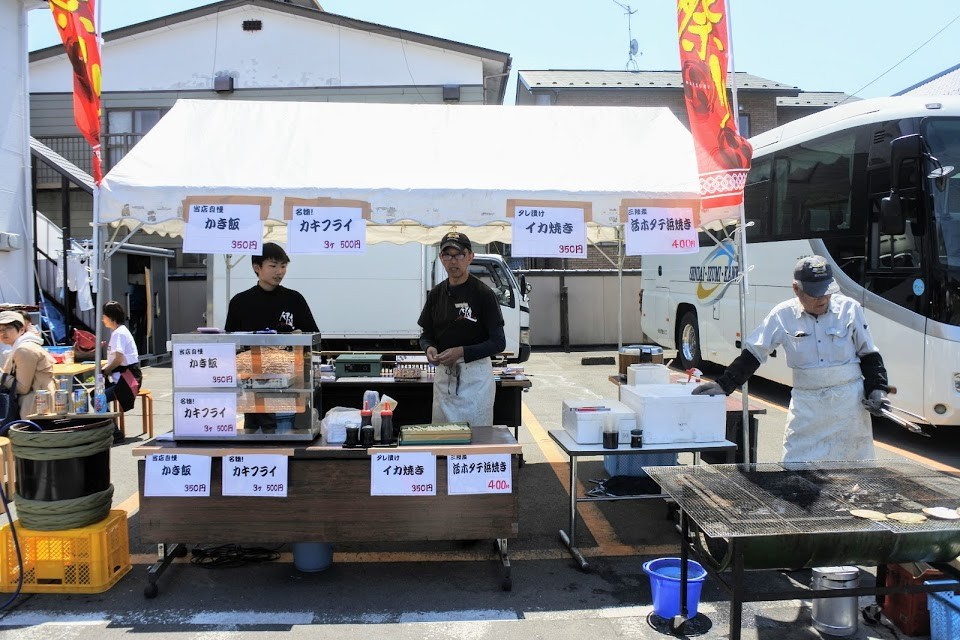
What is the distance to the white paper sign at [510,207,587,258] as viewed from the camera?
457cm

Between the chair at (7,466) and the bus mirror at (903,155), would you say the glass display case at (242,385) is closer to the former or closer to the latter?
the chair at (7,466)

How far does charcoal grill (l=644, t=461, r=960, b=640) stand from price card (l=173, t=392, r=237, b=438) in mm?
2414

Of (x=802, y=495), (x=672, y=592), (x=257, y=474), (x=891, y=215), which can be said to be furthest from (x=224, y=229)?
(x=891, y=215)

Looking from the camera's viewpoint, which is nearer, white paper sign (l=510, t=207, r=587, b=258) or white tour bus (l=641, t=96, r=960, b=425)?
white paper sign (l=510, t=207, r=587, b=258)

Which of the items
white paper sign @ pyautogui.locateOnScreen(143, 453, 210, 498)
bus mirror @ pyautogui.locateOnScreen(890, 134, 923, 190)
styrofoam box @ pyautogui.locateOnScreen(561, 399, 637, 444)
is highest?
bus mirror @ pyautogui.locateOnScreen(890, 134, 923, 190)

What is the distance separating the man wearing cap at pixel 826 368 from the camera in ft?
13.0

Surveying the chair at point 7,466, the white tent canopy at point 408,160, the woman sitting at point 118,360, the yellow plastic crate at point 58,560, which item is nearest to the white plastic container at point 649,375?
the white tent canopy at point 408,160

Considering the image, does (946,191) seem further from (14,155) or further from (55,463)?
(14,155)

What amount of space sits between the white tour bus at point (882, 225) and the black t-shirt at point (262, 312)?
323cm

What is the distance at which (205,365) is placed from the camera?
3.97 meters

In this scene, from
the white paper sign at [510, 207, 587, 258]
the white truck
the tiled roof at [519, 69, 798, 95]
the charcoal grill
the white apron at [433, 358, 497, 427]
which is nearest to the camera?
the charcoal grill

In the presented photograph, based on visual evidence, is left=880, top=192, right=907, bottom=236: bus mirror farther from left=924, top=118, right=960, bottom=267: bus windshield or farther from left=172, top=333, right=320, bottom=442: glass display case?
left=172, top=333, right=320, bottom=442: glass display case

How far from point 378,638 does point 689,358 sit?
31.9 feet

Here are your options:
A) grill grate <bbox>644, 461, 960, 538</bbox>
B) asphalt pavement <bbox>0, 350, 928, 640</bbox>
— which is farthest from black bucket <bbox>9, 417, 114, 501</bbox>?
grill grate <bbox>644, 461, 960, 538</bbox>
